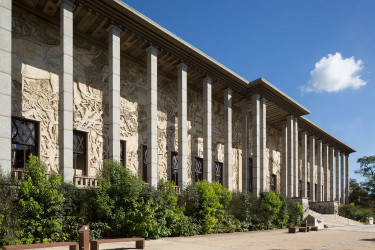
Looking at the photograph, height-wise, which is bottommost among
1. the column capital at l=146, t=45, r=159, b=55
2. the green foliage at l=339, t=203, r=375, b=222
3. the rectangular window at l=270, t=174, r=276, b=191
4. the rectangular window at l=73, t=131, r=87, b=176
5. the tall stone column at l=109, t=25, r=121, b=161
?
the green foliage at l=339, t=203, r=375, b=222

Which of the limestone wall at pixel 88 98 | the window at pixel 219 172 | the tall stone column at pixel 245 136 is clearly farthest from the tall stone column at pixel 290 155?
the limestone wall at pixel 88 98

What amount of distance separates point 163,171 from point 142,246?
426 inches

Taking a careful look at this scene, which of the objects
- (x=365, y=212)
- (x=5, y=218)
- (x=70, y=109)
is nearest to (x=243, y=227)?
(x=70, y=109)

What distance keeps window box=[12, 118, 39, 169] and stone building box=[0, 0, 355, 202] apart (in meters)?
0.05

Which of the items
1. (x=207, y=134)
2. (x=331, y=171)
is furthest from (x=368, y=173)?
(x=207, y=134)

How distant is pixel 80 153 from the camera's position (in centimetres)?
1703

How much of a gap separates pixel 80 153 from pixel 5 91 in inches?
228

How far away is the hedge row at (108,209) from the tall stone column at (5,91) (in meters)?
1.18

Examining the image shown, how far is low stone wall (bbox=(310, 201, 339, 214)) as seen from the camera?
34062 millimetres

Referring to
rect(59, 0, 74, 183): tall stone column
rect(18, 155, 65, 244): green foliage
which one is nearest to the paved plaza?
rect(18, 155, 65, 244): green foliage

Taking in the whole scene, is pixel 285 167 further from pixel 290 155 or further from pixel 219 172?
pixel 219 172

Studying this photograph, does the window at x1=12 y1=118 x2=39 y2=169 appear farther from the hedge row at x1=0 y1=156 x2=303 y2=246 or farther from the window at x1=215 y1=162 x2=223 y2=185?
the window at x1=215 y1=162 x2=223 y2=185

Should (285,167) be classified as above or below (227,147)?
below

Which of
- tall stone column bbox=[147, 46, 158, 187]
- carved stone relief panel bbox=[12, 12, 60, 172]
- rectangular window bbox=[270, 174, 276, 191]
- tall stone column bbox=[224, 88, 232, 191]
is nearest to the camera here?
carved stone relief panel bbox=[12, 12, 60, 172]
